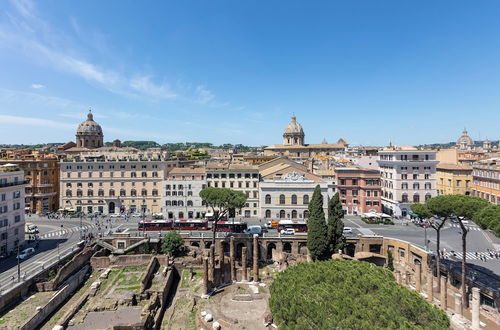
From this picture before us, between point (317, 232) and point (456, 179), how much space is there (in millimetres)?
51688

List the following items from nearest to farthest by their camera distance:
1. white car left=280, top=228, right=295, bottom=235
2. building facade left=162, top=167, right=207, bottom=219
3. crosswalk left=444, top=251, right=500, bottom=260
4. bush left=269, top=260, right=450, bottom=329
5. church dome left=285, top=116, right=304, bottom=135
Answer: bush left=269, top=260, right=450, bottom=329 → crosswalk left=444, top=251, right=500, bottom=260 → white car left=280, top=228, right=295, bottom=235 → building facade left=162, top=167, right=207, bottom=219 → church dome left=285, top=116, right=304, bottom=135

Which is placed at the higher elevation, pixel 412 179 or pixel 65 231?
pixel 412 179

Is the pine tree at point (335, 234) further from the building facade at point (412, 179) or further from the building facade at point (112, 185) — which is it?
the building facade at point (112, 185)

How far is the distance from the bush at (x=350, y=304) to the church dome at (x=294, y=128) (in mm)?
145553

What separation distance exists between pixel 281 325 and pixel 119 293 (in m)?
29.5

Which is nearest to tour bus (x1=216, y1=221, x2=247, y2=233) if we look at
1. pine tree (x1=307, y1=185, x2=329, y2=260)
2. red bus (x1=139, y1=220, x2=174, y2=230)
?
red bus (x1=139, y1=220, x2=174, y2=230)

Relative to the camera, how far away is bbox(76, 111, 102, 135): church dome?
135250 mm

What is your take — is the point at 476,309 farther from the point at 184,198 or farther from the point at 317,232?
the point at 184,198

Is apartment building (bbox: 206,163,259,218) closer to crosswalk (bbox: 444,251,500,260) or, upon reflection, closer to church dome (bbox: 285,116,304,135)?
crosswalk (bbox: 444,251,500,260)

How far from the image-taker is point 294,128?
546ft

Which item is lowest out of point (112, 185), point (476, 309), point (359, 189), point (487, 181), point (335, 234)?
point (476, 309)

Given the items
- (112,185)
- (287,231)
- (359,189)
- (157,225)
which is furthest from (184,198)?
(359,189)

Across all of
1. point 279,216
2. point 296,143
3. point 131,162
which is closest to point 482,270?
point 279,216

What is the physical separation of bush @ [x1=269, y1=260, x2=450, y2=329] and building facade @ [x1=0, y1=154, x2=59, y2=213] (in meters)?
78.7
